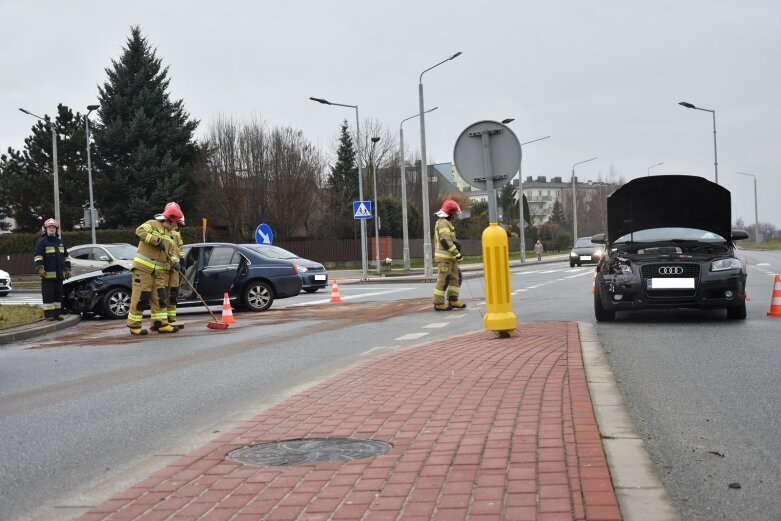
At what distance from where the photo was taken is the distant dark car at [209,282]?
693 inches

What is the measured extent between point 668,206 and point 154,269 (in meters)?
7.71

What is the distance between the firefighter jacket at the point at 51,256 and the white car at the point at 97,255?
7.73 meters

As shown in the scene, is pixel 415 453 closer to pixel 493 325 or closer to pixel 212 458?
pixel 212 458

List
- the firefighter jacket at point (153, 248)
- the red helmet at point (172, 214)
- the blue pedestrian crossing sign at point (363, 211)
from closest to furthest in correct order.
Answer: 1. the firefighter jacket at point (153, 248)
2. the red helmet at point (172, 214)
3. the blue pedestrian crossing sign at point (363, 211)

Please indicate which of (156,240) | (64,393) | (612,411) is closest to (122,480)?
(612,411)

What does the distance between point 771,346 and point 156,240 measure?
27.4 feet

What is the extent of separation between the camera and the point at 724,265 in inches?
485

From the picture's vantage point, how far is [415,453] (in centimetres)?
485

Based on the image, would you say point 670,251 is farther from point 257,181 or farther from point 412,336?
point 257,181

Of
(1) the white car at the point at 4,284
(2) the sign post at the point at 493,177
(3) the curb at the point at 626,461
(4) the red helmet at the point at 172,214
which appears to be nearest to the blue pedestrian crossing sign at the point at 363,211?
(1) the white car at the point at 4,284

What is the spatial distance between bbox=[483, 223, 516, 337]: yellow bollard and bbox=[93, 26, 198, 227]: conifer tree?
47341 mm

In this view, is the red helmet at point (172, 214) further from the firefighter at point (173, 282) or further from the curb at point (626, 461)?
the curb at point (626, 461)

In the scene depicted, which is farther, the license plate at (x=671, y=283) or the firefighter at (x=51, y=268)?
the firefighter at (x=51, y=268)

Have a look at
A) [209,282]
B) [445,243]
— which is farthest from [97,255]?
[445,243]
